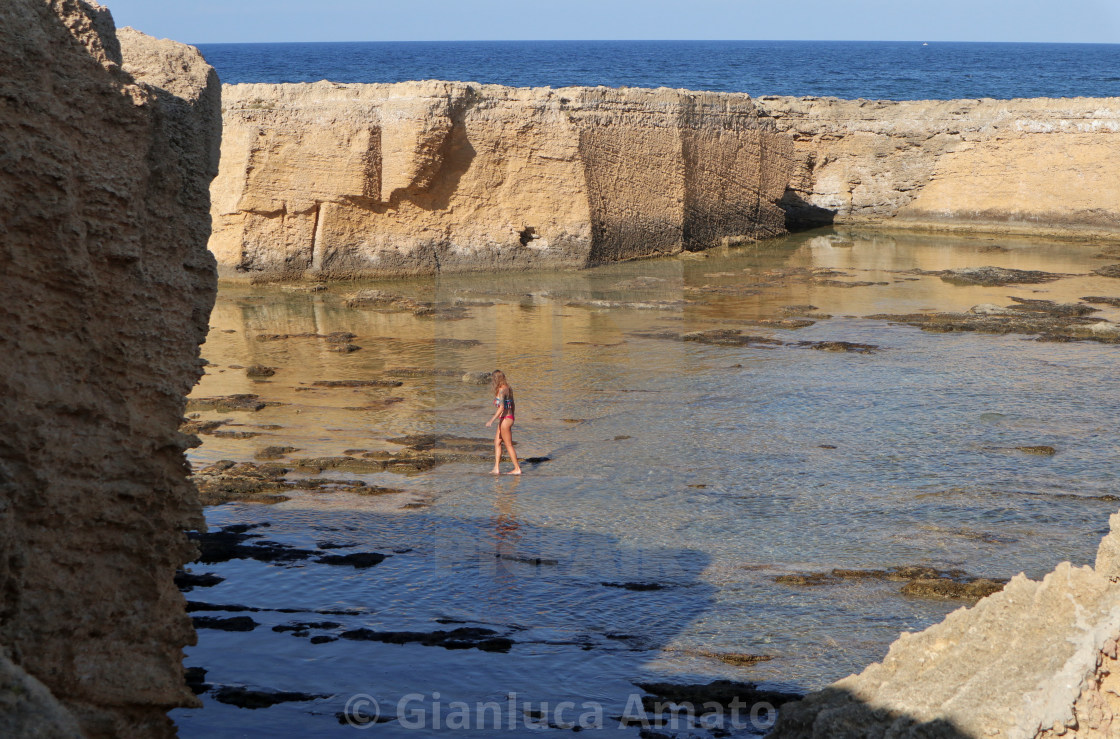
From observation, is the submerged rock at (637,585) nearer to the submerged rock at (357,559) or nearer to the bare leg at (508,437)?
the submerged rock at (357,559)

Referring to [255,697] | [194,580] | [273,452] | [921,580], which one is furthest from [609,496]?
[255,697]

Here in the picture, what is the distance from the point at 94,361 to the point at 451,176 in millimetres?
13831

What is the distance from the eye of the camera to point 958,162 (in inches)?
894

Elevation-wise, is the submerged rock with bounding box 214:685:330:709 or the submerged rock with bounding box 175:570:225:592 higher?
the submerged rock with bounding box 175:570:225:592

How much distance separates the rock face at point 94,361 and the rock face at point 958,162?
1943 centimetres

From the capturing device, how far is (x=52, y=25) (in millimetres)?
3982

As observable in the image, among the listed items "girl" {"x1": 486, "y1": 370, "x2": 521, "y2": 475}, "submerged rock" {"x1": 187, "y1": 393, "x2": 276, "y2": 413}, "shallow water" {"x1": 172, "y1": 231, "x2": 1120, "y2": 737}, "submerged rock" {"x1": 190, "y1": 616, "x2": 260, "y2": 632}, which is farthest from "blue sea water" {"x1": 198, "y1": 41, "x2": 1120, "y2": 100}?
"submerged rock" {"x1": 190, "y1": 616, "x2": 260, "y2": 632}

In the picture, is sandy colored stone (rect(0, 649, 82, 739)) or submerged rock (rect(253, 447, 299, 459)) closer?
sandy colored stone (rect(0, 649, 82, 739))

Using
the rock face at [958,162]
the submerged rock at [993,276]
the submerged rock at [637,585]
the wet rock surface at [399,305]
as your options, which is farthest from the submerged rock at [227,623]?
the rock face at [958,162]

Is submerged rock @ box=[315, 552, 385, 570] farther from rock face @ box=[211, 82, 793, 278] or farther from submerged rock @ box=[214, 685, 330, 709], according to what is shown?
rock face @ box=[211, 82, 793, 278]

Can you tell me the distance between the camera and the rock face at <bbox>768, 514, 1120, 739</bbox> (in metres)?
3.01

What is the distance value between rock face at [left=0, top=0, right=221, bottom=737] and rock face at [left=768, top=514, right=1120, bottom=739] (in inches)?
96.1

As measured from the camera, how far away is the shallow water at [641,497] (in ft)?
18.0

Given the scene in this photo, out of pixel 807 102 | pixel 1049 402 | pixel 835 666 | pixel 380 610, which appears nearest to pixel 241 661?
pixel 380 610
